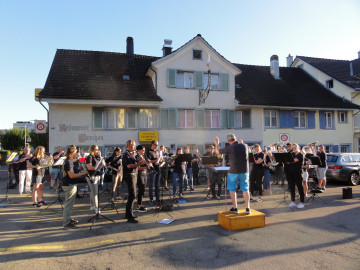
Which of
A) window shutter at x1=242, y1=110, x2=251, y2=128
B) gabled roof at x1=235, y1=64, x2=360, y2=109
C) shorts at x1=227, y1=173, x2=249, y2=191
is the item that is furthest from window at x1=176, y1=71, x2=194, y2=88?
shorts at x1=227, y1=173, x2=249, y2=191

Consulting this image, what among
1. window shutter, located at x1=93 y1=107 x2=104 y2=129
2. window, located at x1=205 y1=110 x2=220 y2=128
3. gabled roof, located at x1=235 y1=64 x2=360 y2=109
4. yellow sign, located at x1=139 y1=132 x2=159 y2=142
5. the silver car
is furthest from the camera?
gabled roof, located at x1=235 y1=64 x2=360 y2=109

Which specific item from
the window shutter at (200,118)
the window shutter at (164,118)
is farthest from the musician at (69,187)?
the window shutter at (200,118)

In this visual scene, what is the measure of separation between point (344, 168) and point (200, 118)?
957 cm

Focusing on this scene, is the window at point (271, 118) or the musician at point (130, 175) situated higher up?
the window at point (271, 118)

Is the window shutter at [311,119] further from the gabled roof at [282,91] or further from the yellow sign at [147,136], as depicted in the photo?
the yellow sign at [147,136]

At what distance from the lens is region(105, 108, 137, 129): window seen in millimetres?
17422

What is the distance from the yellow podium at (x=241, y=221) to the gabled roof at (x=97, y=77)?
12472 millimetres

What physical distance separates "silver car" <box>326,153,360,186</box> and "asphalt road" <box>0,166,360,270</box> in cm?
523

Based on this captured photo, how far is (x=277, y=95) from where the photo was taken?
21.3 m

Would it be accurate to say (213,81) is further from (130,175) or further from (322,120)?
(130,175)

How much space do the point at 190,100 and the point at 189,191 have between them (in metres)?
8.99

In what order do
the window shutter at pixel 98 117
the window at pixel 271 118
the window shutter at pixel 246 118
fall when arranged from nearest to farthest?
the window shutter at pixel 98 117 → the window shutter at pixel 246 118 → the window at pixel 271 118

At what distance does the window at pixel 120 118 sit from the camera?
57.2 ft

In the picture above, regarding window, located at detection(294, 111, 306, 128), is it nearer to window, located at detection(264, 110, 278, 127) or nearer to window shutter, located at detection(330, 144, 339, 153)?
window, located at detection(264, 110, 278, 127)
